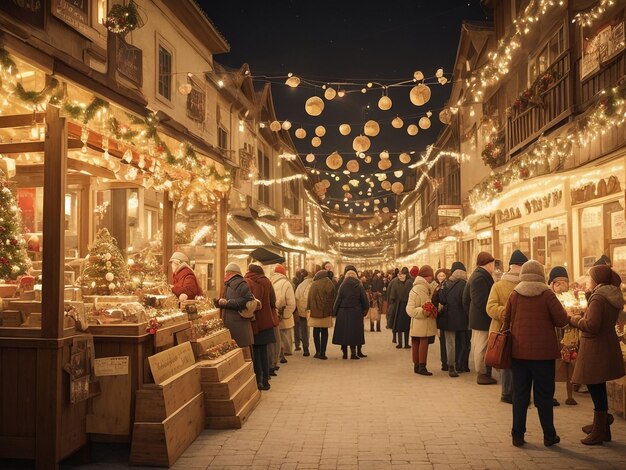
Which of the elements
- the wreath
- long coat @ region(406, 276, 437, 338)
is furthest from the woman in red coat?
the wreath

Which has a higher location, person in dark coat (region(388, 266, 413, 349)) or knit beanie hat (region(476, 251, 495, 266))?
knit beanie hat (region(476, 251, 495, 266))

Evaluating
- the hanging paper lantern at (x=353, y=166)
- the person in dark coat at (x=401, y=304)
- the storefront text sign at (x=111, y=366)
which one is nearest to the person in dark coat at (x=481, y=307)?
the person in dark coat at (x=401, y=304)

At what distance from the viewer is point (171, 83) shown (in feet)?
58.4

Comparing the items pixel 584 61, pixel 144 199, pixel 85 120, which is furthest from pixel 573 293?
pixel 144 199

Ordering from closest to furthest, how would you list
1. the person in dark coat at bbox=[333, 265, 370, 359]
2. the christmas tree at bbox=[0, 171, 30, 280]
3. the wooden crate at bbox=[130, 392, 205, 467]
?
1. the wooden crate at bbox=[130, 392, 205, 467]
2. the christmas tree at bbox=[0, 171, 30, 280]
3. the person in dark coat at bbox=[333, 265, 370, 359]

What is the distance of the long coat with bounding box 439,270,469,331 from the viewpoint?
1143 cm

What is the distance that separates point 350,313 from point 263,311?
366 centimetres

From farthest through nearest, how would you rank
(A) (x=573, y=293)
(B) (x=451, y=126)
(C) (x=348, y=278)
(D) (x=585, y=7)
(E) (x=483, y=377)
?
(B) (x=451, y=126) → (C) (x=348, y=278) → (D) (x=585, y=7) → (E) (x=483, y=377) → (A) (x=573, y=293)

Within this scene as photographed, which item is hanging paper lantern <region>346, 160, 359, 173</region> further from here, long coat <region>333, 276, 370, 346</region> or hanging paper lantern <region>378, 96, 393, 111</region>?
long coat <region>333, 276, 370, 346</region>

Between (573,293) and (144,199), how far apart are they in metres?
10.8

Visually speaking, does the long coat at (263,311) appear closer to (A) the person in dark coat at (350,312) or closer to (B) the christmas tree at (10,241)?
(A) the person in dark coat at (350,312)

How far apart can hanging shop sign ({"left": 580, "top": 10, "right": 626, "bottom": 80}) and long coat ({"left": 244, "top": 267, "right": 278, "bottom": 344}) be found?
279 inches

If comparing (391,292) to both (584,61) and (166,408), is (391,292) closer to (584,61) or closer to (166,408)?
(584,61)

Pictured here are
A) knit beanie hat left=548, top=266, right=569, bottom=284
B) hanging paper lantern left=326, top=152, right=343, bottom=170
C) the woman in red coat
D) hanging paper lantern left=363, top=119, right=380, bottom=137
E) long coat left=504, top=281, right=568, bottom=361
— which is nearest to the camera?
long coat left=504, top=281, right=568, bottom=361
